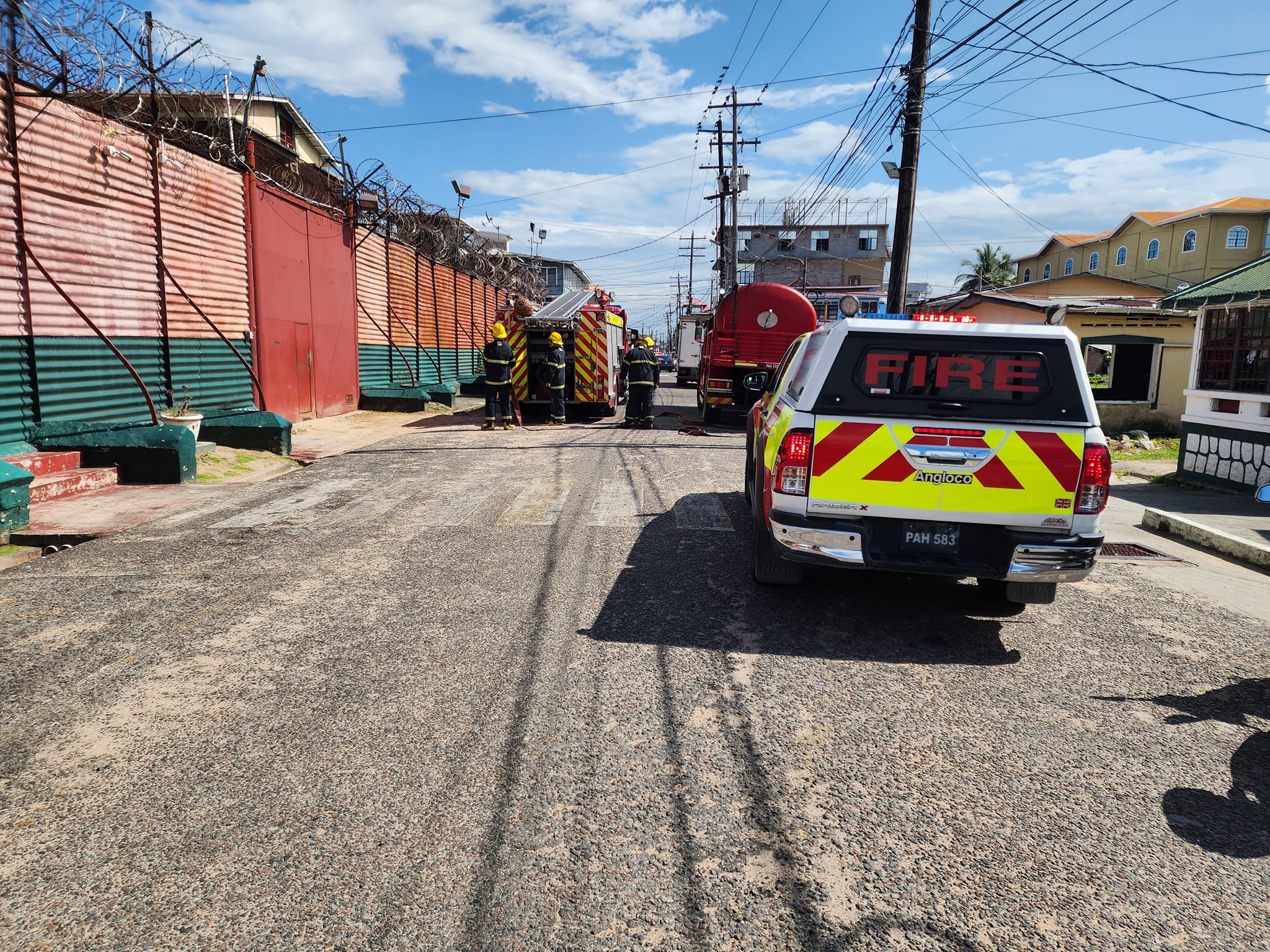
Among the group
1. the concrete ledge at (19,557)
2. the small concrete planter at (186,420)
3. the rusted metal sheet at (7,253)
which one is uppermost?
the rusted metal sheet at (7,253)

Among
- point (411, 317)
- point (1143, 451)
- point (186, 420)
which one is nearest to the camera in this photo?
point (186, 420)

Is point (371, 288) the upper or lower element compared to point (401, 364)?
upper

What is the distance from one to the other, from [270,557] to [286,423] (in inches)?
242

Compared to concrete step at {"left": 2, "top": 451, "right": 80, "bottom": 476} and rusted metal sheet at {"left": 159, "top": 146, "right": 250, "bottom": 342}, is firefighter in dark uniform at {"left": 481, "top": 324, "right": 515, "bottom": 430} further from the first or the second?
concrete step at {"left": 2, "top": 451, "right": 80, "bottom": 476}

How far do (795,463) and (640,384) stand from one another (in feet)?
39.6

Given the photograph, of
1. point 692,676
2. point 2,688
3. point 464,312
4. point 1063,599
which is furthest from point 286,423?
point 464,312

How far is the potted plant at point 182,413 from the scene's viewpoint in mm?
10836

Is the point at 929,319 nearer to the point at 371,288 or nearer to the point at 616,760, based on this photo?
the point at 616,760

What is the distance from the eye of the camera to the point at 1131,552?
759cm

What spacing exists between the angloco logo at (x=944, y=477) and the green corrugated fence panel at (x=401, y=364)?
57.5 feet

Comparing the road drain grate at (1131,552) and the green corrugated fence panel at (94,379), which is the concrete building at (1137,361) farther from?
the green corrugated fence panel at (94,379)

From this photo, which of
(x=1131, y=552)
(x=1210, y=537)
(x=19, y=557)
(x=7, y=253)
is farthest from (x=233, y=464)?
(x=1210, y=537)

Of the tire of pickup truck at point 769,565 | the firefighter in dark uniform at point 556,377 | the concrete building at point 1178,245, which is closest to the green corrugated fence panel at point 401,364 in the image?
the firefighter in dark uniform at point 556,377

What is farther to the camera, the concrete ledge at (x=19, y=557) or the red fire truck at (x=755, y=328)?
the red fire truck at (x=755, y=328)
